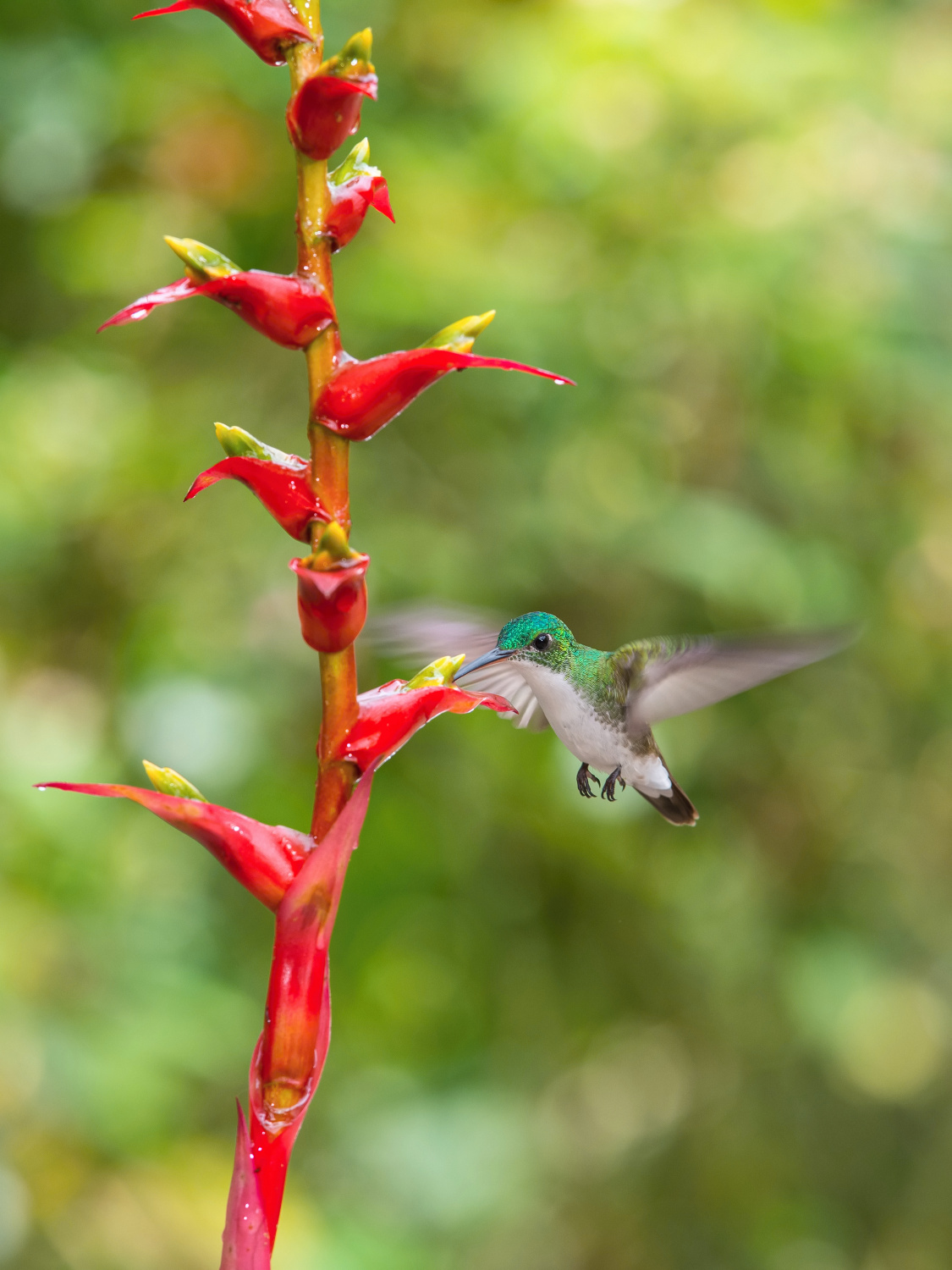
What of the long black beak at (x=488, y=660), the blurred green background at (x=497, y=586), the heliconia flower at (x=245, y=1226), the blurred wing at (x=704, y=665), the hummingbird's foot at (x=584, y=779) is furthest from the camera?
the blurred green background at (x=497, y=586)

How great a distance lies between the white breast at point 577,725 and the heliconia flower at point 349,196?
694 mm

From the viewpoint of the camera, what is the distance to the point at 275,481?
75 centimetres

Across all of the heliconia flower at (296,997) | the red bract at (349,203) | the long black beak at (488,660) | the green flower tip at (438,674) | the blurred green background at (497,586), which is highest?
the red bract at (349,203)

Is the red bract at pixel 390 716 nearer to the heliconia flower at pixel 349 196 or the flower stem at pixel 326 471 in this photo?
the flower stem at pixel 326 471

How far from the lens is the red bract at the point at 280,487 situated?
743mm

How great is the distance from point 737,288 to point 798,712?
1101 millimetres

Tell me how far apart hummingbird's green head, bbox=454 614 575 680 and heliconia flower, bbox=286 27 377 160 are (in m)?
0.70

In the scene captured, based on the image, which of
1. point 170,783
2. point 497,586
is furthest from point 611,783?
point 497,586

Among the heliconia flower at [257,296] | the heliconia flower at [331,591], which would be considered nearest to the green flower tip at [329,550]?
the heliconia flower at [331,591]

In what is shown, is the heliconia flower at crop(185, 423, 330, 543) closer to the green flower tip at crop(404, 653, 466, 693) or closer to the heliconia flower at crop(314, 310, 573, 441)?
the heliconia flower at crop(314, 310, 573, 441)

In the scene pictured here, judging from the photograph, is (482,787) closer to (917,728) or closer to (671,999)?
(671,999)

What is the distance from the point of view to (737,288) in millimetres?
2402

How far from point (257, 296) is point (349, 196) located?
0.09 m

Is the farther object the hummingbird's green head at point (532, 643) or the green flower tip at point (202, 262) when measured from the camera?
the hummingbird's green head at point (532, 643)
